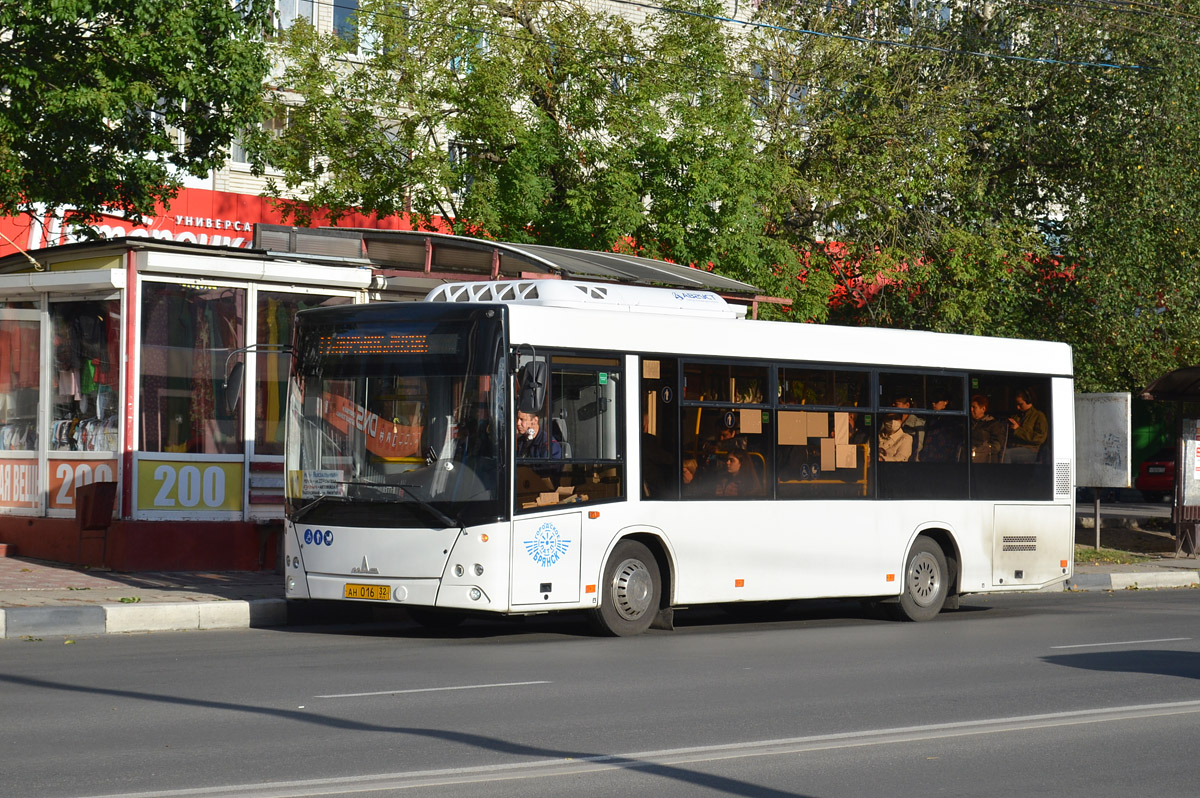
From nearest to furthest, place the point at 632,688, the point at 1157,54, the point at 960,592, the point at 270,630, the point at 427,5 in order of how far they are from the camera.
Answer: the point at 632,688, the point at 270,630, the point at 960,592, the point at 427,5, the point at 1157,54

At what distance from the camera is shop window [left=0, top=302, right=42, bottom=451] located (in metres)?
18.3

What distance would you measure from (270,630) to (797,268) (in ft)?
42.9

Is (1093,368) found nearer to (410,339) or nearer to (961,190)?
(961,190)

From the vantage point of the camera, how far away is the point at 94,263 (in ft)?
57.8

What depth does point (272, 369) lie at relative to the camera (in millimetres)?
18203

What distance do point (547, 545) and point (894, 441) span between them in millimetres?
4513

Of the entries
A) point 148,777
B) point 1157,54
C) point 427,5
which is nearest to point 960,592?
point 148,777

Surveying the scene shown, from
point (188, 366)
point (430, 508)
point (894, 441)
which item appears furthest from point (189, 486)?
point (894, 441)

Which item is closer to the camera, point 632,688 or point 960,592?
point 632,688

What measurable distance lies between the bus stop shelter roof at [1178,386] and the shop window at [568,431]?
575 inches

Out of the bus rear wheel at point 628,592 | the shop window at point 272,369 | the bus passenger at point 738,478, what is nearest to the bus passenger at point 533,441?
the bus rear wheel at point 628,592

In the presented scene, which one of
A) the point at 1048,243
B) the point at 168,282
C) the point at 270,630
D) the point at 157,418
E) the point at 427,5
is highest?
the point at 427,5

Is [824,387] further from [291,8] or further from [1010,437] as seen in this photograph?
[291,8]

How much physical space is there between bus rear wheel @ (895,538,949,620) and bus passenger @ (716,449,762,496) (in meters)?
2.23
